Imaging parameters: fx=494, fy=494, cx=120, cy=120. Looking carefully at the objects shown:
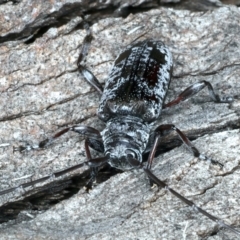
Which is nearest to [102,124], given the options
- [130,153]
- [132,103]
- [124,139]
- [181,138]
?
[132,103]

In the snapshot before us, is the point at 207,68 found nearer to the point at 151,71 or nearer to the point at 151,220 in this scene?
the point at 151,71

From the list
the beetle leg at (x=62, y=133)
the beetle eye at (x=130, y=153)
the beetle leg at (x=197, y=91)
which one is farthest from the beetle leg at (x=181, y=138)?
the beetle leg at (x=62, y=133)

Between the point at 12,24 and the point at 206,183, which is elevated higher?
the point at 12,24

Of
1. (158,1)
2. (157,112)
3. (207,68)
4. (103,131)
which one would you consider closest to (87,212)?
(103,131)

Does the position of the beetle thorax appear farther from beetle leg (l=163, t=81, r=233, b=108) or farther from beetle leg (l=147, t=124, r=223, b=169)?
beetle leg (l=163, t=81, r=233, b=108)

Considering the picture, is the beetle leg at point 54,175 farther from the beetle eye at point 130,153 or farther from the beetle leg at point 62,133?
the beetle leg at point 62,133

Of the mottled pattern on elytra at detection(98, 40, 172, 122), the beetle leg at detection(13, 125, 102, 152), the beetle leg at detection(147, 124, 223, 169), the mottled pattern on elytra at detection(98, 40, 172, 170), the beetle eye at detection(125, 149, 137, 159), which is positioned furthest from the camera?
the mottled pattern on elytra at detection(98, 40, 172, 122)

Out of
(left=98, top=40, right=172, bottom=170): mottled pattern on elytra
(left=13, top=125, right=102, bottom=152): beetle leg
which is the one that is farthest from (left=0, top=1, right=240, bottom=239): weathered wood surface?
(left=98, top=40, right=172, bottom=170): mottled pattern on elytra
